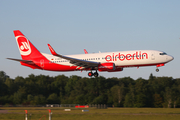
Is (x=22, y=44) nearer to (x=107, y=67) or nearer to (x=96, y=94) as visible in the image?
(x=107, y=67)

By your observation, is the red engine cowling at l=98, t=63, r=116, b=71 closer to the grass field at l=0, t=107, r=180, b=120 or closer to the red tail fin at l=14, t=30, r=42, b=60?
the grass field at l=0, t=107, r=180, b=120

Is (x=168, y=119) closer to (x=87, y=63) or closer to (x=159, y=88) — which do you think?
(x=87, y=63)

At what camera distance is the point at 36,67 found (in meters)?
58.1

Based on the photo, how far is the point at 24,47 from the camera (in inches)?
2368

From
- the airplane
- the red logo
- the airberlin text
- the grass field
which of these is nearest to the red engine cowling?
the airplane

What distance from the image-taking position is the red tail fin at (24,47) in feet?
195

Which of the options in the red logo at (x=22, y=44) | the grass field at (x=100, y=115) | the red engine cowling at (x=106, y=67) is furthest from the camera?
the red logo at (x=22, y=44)

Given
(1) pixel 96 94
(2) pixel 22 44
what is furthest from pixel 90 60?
(1) pixel 96 94

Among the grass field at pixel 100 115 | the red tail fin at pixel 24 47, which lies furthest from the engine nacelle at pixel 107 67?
the red tail fin at pixel 24 47

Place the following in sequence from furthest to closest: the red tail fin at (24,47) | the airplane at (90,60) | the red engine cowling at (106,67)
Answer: the red tail fin at (24,47), the red engine cowling at (106,67), the airplane at (90,60)

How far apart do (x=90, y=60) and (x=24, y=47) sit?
17.4 meters

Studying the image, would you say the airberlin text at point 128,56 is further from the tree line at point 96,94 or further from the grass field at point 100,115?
the tree line at point 96,94

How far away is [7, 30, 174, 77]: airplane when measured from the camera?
49.2m

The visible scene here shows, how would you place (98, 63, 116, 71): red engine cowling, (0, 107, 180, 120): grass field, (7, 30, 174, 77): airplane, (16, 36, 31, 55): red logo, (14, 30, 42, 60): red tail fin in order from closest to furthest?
(0, 107, 180, 120): grass field → (7, 30, 174, 77): airplane → (98, 63, 116, 71): red engine cowling → (14, 30, 42, 60): red tail fin → (16, 36, 31, 55): red logo
